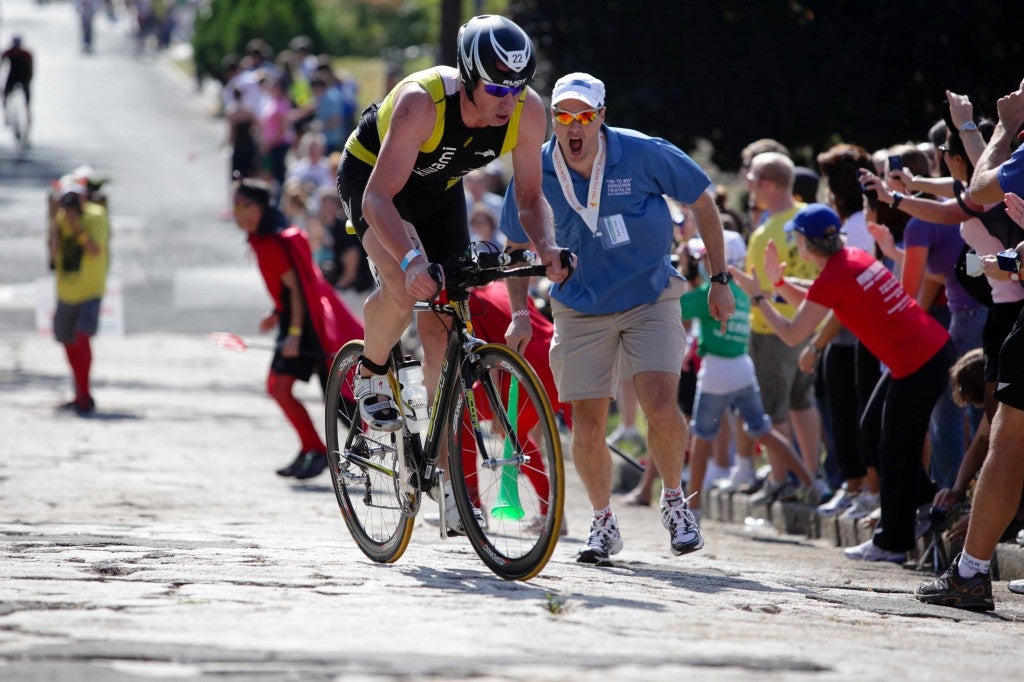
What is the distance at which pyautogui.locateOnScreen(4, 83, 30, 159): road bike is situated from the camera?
113ft

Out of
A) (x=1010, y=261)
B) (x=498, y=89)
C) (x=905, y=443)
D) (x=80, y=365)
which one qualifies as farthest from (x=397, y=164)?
(x=80, y=365)

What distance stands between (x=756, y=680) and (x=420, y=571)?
2097 mm

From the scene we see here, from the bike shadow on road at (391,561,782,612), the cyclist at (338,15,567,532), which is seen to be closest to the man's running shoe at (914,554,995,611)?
the bike shadow on road at (391,561,782,612)

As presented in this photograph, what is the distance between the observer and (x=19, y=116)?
35562mm

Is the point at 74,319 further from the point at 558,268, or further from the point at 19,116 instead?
the point at 19,116

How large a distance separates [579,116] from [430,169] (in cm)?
78

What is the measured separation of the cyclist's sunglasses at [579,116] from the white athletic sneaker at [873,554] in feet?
9.20

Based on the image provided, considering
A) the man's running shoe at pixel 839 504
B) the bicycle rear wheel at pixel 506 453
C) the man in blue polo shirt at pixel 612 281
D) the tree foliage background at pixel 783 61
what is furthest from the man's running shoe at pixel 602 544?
the tree foliage background at pixel 783 61

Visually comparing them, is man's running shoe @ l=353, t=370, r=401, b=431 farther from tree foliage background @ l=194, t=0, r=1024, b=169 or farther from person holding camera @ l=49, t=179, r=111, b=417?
person holding camera @ l=49, t=179, r=111, b=417

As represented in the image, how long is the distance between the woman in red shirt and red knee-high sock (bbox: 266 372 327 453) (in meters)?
4.35

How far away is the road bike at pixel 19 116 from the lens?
34562 mm

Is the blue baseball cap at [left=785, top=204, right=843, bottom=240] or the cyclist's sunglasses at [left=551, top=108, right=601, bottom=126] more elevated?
the cyclist's sunglasses at [left=551, top=108, right=601, bottom=126]

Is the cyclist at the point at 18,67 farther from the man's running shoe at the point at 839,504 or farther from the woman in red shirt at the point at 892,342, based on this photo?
the woman in red shirt at the point at 892,342

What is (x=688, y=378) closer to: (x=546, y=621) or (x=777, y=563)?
(x=777, y=563)
